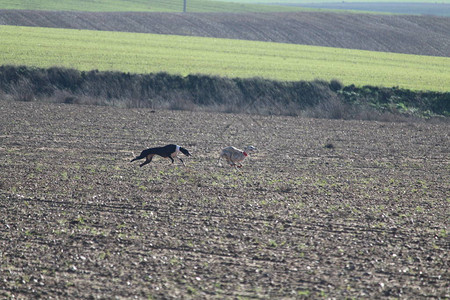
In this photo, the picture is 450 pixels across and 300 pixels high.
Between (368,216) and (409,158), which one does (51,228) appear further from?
(409,158)

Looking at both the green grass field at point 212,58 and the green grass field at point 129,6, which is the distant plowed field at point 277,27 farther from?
the green grass field at point 129,6

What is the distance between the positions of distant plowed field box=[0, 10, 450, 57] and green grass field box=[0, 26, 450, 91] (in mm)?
6731

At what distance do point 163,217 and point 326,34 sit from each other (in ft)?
176

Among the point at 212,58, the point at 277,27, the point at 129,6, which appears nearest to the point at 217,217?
the point at 212,58

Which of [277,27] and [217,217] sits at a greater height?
[277,27]

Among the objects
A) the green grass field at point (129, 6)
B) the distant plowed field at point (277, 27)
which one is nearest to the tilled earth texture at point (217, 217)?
the distant plowed field at point (277, 27)

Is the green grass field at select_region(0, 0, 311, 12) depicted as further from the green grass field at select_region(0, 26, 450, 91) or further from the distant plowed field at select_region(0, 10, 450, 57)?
the green grass field at select_region(0, 26, 450, 91)

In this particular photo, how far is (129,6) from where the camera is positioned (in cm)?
8094

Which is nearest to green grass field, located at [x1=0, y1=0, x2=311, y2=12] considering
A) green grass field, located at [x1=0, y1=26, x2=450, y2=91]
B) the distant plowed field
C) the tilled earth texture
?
the distant plowed field

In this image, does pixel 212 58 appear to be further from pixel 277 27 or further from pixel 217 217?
pixel 217 217

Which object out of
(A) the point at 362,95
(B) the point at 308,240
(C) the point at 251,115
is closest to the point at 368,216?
(B) the point at 308,240

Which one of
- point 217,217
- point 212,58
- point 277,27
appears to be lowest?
point 217,217

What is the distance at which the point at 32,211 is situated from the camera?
12383mm

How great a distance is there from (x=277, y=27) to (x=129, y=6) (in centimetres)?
2485
